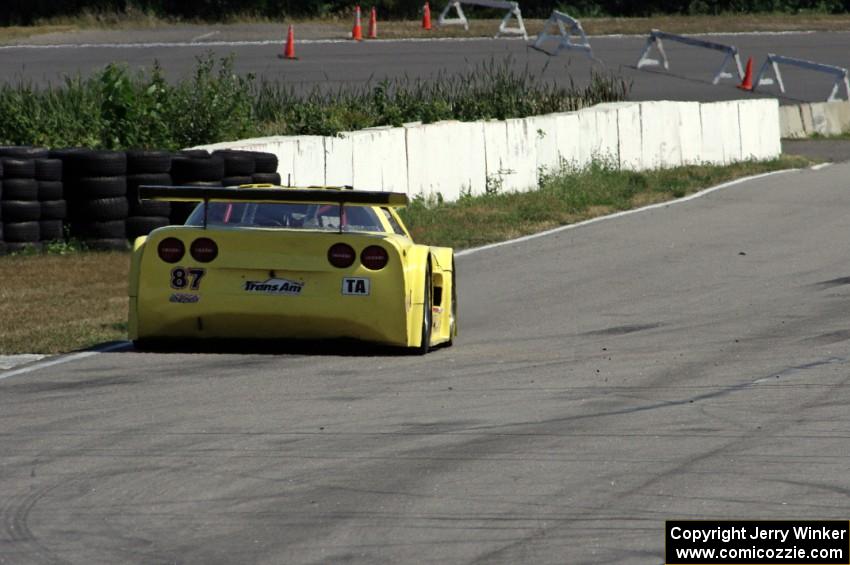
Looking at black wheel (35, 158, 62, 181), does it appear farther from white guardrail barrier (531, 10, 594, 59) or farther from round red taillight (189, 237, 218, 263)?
white guardrail barrier (531, 10, 594, 59)

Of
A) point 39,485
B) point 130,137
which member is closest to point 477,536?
point 39,485

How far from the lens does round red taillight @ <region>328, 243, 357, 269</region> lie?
11070 mm

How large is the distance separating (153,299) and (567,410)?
3.14 metres

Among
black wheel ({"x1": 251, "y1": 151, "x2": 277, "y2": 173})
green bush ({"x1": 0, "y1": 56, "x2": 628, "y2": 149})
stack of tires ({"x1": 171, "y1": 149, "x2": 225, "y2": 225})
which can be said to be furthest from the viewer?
green bush ({"x1": 0, "y1": 56, "x2": 628, "y2": 149})

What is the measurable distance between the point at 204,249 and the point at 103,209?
649cm

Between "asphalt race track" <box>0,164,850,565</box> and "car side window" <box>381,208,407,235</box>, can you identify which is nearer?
"asphalt race track" <box>0,164,850,565</box>

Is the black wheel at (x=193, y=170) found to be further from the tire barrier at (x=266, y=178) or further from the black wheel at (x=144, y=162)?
the tire barrier at (x=266, y=178)

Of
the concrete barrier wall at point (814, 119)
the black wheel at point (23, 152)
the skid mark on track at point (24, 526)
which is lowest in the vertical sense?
the concrete barrier wall at point (814, 119)

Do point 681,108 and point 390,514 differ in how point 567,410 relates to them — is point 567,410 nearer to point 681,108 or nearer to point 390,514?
point 390,514

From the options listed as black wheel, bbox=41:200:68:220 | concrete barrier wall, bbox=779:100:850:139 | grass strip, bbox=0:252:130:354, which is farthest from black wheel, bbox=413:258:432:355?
concrete barrier wall, bbox=779:100:850:139

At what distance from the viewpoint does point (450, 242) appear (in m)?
19.8

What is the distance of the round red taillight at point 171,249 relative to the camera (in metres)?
11.1

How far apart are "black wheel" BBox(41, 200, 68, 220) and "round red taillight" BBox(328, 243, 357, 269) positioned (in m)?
6.86

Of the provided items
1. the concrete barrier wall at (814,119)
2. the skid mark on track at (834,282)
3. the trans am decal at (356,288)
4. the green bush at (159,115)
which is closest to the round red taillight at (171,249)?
the trans am decal at (356,288)
